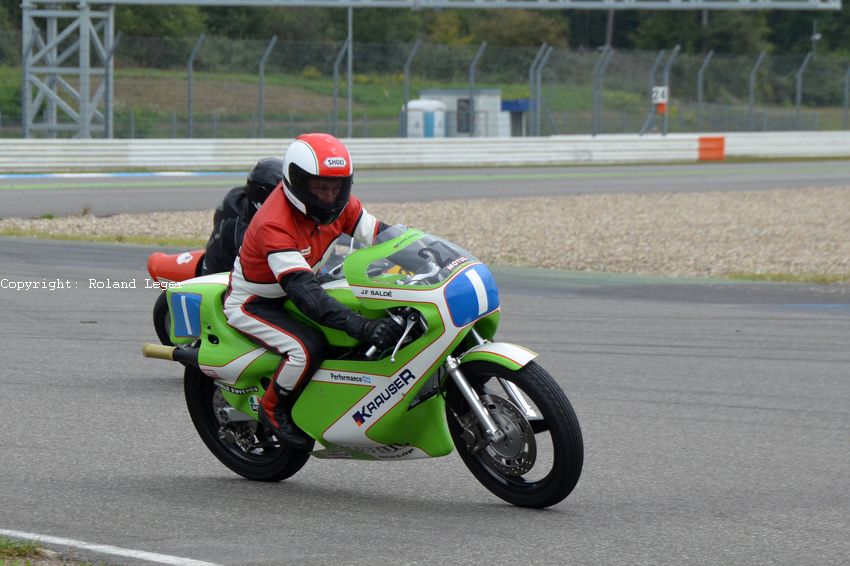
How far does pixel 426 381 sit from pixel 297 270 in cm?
68

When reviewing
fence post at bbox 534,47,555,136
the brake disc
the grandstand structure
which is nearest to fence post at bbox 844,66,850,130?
the grandstand structure

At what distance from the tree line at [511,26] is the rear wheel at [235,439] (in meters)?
48.1

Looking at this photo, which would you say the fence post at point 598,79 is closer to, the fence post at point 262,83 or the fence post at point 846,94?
the fence post at point 846,94

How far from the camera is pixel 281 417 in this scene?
581 cm

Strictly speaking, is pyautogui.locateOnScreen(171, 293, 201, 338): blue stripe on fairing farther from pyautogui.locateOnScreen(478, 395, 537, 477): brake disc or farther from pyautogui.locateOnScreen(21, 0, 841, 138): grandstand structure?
pyautogui.locateOnScreen(21, 0, 841, 138): grandstand structure

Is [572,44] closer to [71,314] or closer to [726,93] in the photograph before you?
[726,93]

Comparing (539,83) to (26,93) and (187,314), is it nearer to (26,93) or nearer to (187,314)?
(26,93)

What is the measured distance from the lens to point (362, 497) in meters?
5.77

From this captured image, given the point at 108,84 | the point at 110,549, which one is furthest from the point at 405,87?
the point at 110,549

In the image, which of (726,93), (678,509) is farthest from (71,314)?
(726,93)

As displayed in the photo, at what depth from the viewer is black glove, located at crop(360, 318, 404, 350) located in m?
5.29

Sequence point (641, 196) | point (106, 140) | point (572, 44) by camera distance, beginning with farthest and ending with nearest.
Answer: point (572, 44) < point (106, 140) < point (641, 196)

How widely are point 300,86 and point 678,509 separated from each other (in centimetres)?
3299

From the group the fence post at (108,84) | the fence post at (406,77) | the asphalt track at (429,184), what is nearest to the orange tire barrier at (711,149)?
the asphalt track at (429,184)
